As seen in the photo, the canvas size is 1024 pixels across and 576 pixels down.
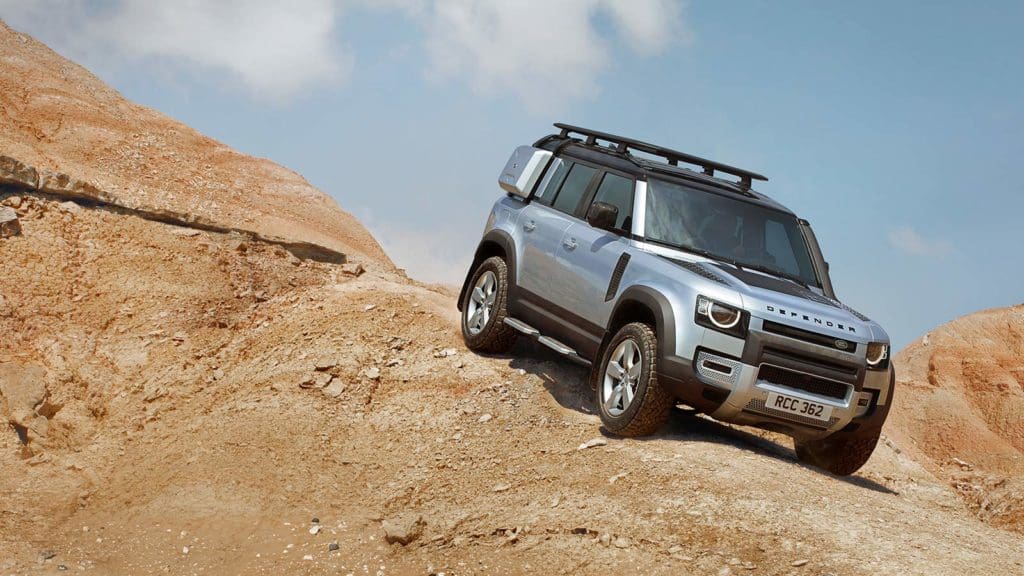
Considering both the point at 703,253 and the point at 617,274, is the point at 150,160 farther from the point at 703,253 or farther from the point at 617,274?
the point at 703,253

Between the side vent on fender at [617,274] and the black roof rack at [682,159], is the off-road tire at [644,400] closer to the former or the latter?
the side vent on fender at [617,274]

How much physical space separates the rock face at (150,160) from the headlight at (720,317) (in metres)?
11.6

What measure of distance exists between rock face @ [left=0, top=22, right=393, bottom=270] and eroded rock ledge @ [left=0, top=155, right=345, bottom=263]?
288 centimetres

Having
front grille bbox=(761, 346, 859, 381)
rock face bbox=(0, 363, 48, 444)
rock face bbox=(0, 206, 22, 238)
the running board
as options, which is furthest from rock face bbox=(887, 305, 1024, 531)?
rock face bbox=(0, 206, 22, 238)

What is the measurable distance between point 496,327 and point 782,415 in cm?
350

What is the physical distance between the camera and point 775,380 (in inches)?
348

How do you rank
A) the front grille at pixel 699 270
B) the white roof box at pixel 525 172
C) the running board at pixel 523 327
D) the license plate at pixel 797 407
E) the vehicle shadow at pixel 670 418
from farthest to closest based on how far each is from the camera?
1. the white roof box at pixel 525 172
2. the running board at pixel 523 327
3. the vehicle shadow at pixel 670 418
4. the front grille at pixel 699 270
5. the license plate at pixel 797 407

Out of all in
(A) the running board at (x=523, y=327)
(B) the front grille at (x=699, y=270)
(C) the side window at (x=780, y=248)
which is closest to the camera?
(B) the front grille at (x=699, y=270)

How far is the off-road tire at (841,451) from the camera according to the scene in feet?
31.9

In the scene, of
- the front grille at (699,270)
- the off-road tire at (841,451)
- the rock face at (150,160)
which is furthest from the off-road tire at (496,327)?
the rock face at (150,160)

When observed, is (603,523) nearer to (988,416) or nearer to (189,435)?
(189,435)

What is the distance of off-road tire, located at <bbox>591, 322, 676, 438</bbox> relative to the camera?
29.2 feet

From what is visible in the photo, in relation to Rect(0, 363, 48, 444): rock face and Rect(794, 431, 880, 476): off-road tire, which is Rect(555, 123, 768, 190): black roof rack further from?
Rect(0, 363, 48, 444): rock face

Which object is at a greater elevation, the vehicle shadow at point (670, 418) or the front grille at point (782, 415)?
the front grille at point (782, 415)
